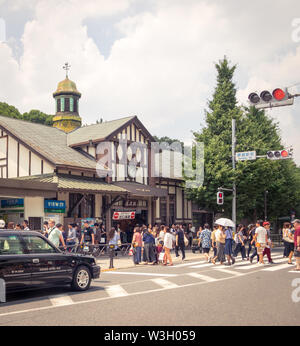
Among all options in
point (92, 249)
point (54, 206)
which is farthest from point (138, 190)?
point (92, 249)

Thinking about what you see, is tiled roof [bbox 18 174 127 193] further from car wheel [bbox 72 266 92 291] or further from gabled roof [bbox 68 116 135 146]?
car wheel [bbox 72 266 92 291]

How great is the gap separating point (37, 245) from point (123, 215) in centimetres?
1700

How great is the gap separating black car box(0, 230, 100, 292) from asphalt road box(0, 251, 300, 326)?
0.37m

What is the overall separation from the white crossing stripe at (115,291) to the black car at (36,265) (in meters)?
0.61

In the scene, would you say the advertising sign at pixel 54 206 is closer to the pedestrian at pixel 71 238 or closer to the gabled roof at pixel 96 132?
the pedestrian at pixel 71 238

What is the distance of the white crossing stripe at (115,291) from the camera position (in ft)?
32.0

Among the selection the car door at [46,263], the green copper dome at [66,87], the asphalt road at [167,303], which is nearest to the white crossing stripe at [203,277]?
the asphalt road at [167,303]

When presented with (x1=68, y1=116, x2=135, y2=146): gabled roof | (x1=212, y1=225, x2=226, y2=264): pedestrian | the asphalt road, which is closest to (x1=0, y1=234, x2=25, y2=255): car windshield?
the asphalt road

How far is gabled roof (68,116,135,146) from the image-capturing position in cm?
2697

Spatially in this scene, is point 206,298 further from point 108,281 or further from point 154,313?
point 108,281
